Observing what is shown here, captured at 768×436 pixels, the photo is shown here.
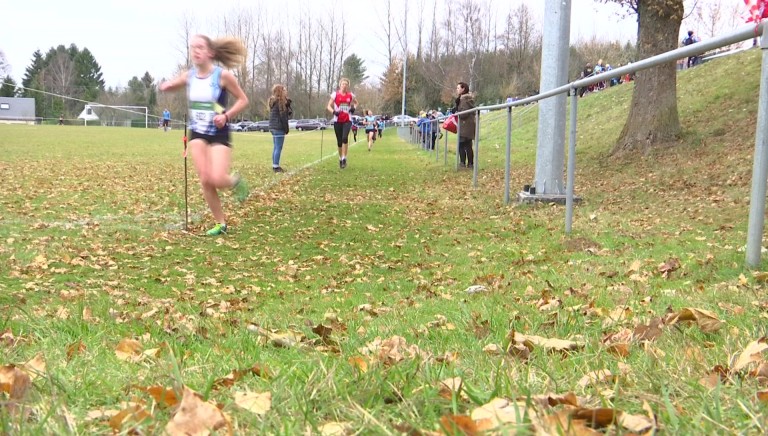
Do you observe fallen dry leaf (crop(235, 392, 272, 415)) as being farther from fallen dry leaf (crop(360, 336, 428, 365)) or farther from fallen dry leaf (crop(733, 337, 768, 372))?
fallen dry leaf (crop(733, 337, 768, 372))

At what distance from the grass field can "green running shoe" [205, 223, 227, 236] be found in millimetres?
142

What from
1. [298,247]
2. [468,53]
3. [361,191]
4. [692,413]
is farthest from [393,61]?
[692,413]

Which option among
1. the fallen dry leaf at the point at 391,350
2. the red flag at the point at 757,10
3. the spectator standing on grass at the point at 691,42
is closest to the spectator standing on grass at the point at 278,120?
the spectator standing on grass at the point at 691,42

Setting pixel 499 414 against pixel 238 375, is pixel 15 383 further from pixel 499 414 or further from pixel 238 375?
pixel 499 414

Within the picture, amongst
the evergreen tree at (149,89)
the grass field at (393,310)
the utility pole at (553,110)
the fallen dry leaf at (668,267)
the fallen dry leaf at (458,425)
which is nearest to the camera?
the fallen dry leaf at (458,425)

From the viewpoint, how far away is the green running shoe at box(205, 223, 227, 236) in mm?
6801

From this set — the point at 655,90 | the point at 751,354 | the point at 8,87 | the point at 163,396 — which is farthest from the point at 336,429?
the point at 655,90

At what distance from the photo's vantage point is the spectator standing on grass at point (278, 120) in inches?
571

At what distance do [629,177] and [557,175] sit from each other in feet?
6.32

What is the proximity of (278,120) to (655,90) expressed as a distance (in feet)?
26.0

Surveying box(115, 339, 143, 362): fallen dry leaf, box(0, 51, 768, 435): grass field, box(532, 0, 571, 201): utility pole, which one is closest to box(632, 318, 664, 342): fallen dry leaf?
box(0, 51, 768, 435): grass field

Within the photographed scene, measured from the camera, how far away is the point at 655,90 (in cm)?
1116

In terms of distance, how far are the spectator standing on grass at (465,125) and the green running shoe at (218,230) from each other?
25.5ft

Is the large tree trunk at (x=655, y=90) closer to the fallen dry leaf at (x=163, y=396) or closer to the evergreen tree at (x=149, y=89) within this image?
the fallen dry leaf at (x=163, y=396)
